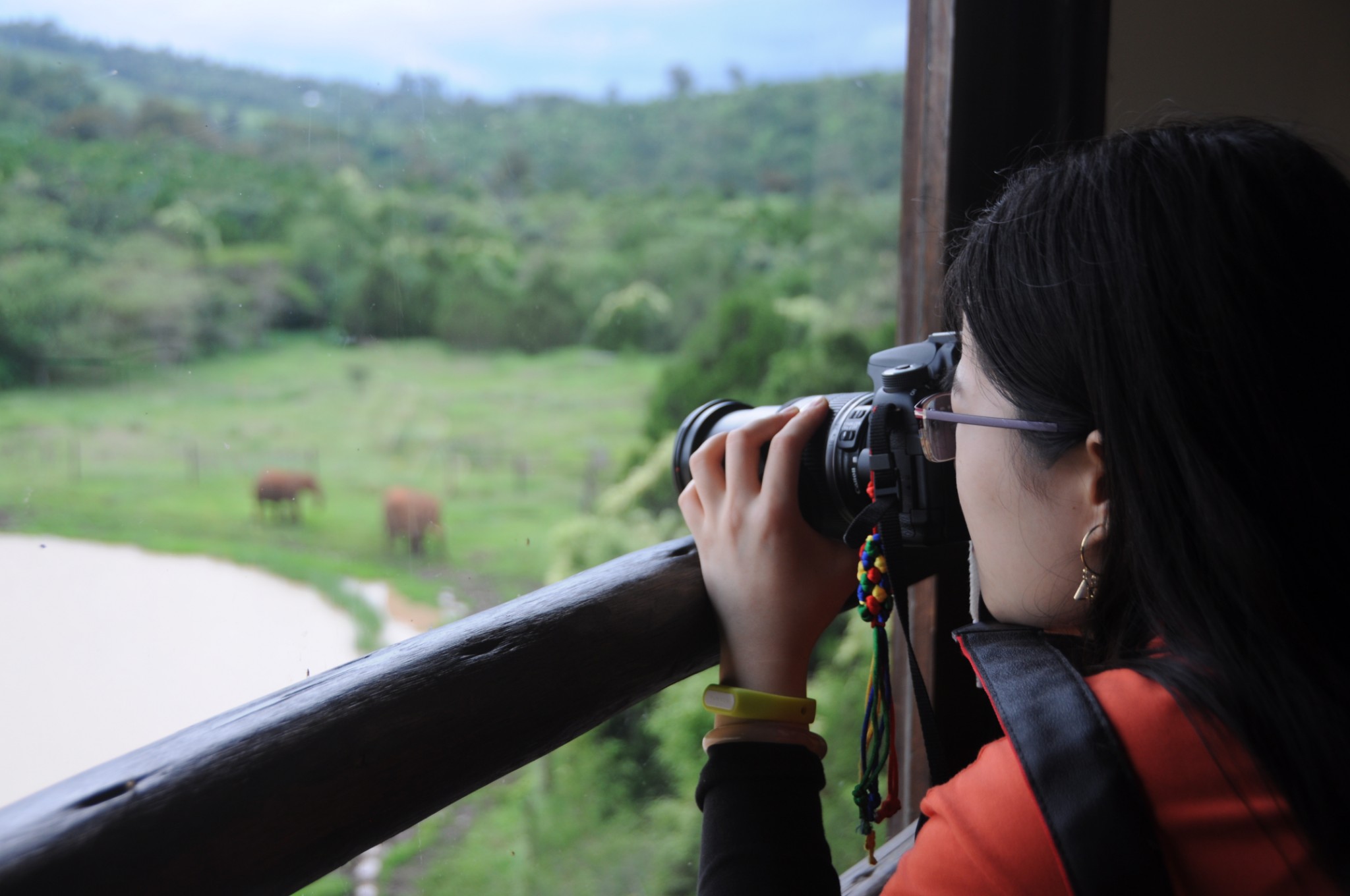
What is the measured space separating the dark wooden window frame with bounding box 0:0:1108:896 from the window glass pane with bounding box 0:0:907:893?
21cm

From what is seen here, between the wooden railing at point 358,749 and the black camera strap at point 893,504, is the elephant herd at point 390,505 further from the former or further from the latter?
the black camera strap at point 893,504

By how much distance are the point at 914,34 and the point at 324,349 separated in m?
1.00

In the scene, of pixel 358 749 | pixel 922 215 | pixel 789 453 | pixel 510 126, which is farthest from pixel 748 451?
pixel 510 126

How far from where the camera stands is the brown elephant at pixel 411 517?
6.04 feet

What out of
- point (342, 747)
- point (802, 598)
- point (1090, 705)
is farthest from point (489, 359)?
point (1090, 705)

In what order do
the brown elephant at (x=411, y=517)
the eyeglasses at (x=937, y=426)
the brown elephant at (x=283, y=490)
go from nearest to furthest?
the eyeglasses at (x=937, y=426)
the brown elephant at (x=283, y=490)
the brown elephant at (x=411, y=517)

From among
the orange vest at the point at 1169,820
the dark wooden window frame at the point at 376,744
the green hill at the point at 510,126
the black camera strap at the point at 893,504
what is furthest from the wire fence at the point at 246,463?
the orange vest at the point at 1169,820

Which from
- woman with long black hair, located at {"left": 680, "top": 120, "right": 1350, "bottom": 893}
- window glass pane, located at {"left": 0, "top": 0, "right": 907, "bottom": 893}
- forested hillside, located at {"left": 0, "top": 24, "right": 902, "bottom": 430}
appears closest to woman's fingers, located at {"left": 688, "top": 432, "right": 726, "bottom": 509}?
woman with long black hair, located at {"left": 680, "top": 120, "right": 1350, "bottom": 893}

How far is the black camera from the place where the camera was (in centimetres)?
73

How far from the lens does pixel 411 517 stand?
193 cm

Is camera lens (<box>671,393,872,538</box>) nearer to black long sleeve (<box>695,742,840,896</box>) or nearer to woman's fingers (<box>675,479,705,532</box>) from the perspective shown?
woman's fingers (<box>675,479,705,532</box>)

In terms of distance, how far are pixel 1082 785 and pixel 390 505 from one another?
164cm

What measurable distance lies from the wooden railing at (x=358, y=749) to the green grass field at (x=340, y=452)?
0.54 meters

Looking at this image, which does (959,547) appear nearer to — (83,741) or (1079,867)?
(1079,867)
